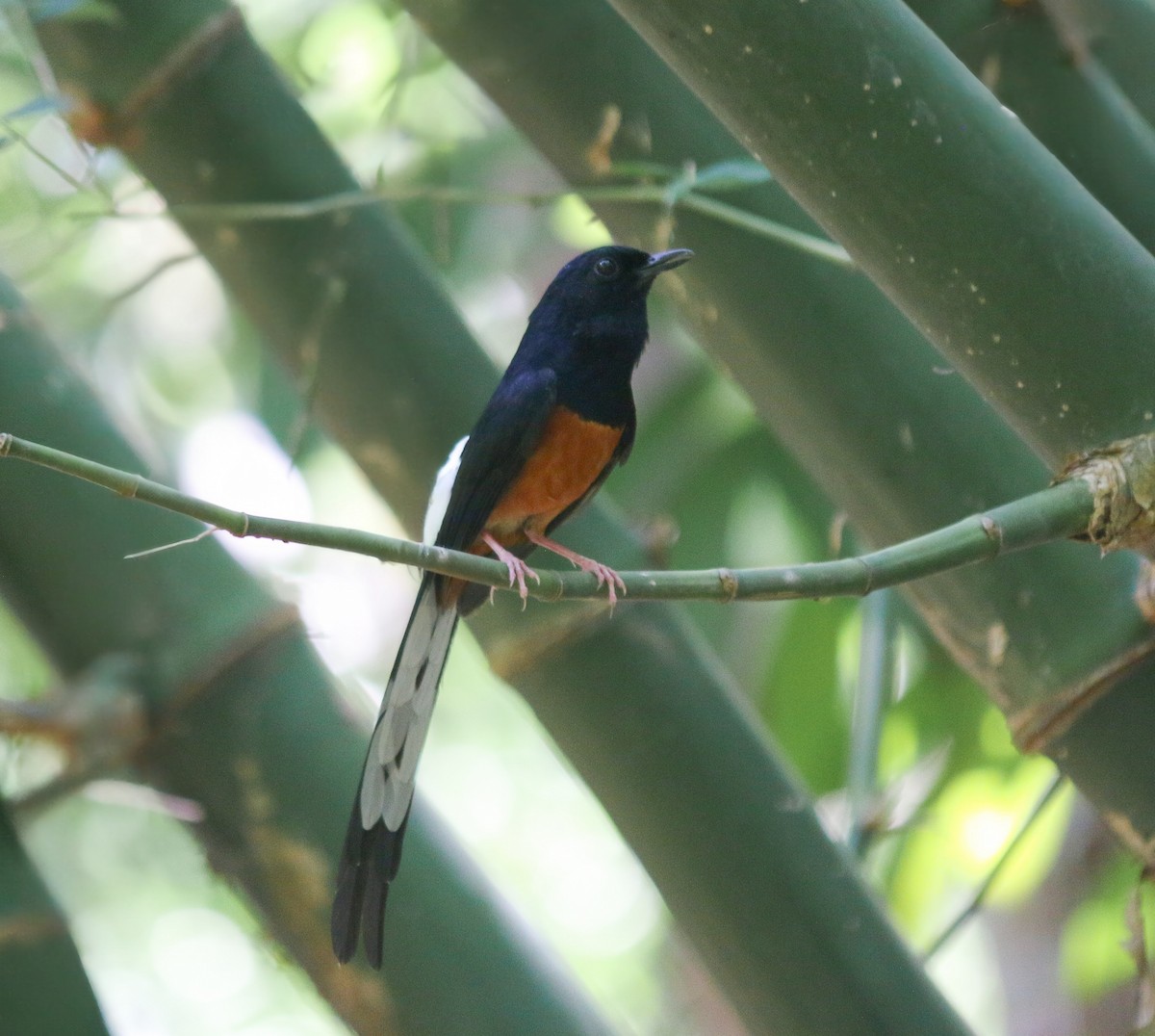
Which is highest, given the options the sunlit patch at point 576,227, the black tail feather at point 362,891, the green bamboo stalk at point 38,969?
the sunlit patch at point 576,227

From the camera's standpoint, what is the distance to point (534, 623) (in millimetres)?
2137

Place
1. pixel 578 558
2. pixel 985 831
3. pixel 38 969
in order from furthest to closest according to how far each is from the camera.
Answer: pixel 985 831 < pixel 578 558 < pixel 38 969

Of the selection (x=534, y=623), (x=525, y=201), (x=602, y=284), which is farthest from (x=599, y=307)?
(x=534, y=623)

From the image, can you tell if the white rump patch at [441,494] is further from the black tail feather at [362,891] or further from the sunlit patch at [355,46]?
the sunlit patch at [355,46]

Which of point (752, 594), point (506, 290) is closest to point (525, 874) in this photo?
point (506, 290)

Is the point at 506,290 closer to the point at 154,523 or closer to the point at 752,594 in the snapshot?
the point at 154,523

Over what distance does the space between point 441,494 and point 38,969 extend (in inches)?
37.4

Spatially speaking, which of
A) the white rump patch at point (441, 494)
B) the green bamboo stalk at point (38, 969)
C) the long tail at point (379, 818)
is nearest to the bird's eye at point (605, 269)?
the white rump patch at point (441, 494)

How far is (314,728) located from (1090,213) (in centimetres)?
129

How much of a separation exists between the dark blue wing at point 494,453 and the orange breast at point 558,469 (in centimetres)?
4

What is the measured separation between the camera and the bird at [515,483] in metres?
1.89

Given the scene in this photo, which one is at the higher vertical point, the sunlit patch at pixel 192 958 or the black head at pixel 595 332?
the sunlit patch at pixel 192 958

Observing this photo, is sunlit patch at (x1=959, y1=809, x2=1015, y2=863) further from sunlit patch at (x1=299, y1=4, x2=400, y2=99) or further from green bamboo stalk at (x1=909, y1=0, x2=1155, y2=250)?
sunlit patch at (x1=299, y1=4, x2=400, y2=99)

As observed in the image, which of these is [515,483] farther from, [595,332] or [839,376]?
[839,376]
